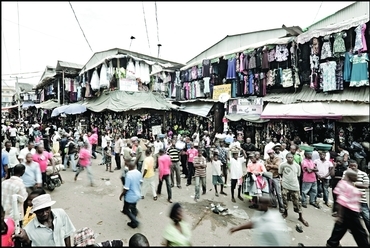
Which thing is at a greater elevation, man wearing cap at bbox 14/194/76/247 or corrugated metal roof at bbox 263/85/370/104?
corrugated metal roof at bbox 263/85/370/104

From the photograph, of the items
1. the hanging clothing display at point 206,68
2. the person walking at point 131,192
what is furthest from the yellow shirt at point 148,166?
the hanging clothing display at point 206,68

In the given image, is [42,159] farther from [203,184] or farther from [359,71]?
[359,71]

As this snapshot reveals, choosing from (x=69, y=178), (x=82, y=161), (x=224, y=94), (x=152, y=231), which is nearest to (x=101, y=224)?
(x=152, y=231)

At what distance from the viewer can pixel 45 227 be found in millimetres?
2434

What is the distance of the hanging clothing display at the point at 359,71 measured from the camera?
27.0 feet

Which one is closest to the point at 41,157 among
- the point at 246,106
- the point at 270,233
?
the point at 270,233

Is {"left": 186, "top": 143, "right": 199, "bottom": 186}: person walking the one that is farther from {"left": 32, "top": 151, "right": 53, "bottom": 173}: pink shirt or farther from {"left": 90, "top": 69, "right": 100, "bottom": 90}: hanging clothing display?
{"left": 90, "top": 69, "right": 100, "bottom": 90}: hanging clothing display

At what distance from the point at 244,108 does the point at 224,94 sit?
142 centimetres

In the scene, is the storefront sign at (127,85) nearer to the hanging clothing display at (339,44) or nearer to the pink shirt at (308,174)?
the hanging clothing display at (339,44)

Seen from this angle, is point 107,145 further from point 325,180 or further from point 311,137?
point 311,137

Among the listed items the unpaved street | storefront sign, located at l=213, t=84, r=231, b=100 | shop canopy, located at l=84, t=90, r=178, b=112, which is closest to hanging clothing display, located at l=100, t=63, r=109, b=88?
shop canopy, located at l=84, t=90, r=178, b=112

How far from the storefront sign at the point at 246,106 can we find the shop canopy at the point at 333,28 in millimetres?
3297

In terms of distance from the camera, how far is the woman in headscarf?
1.88 m

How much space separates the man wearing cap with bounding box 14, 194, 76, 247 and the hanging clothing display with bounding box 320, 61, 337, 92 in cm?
991
